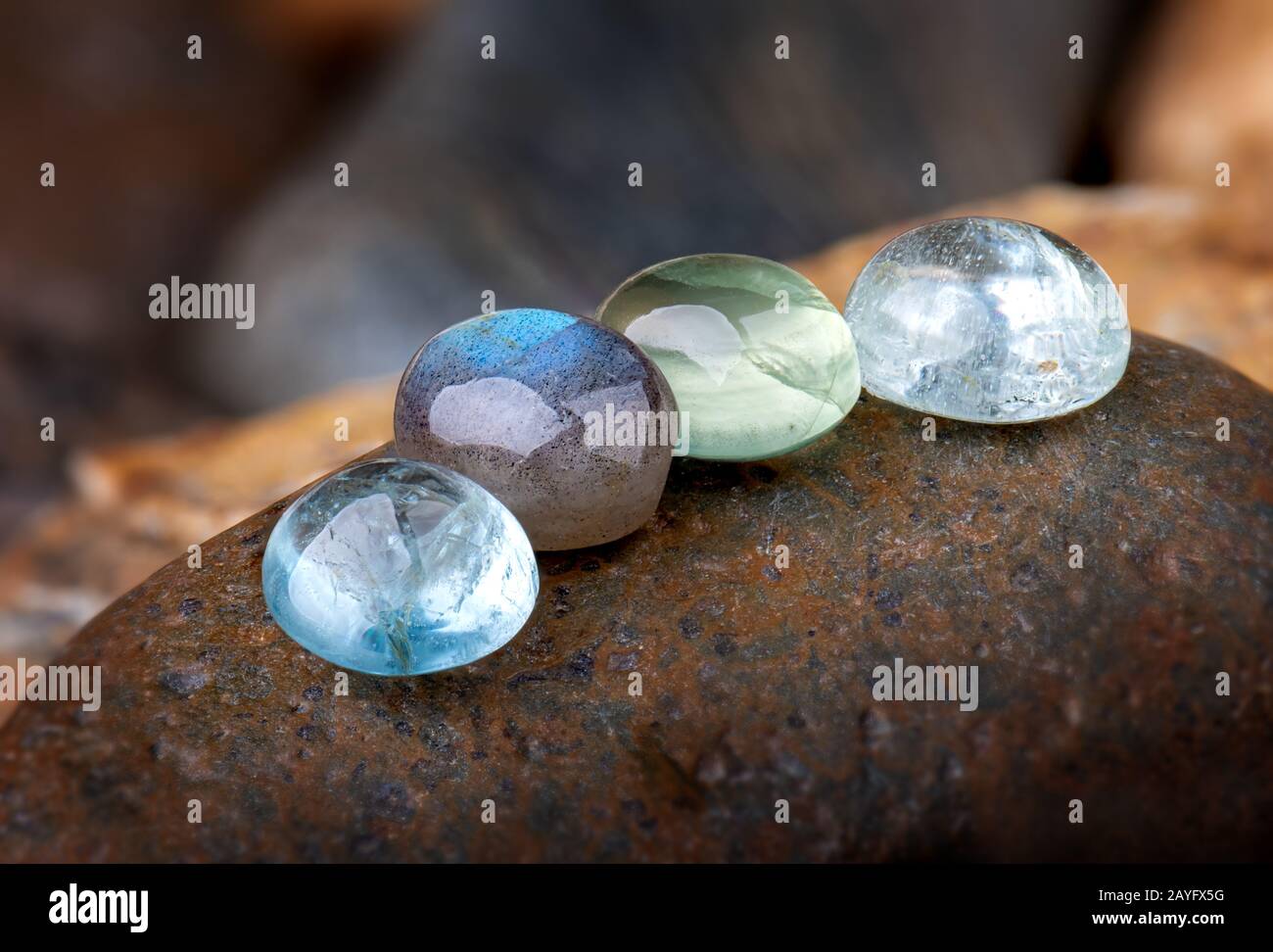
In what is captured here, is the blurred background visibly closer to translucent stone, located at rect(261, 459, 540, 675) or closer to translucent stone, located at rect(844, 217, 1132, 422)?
translucent stone, located at rect(844, 217, 1132, 422)

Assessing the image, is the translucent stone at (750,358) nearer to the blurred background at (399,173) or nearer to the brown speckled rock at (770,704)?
the brown speckled rock at (770,704)

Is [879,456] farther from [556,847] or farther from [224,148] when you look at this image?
[224,148]

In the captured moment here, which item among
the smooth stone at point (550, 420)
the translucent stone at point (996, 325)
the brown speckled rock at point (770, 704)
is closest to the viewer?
the brown speckled rock at point (770, 704)

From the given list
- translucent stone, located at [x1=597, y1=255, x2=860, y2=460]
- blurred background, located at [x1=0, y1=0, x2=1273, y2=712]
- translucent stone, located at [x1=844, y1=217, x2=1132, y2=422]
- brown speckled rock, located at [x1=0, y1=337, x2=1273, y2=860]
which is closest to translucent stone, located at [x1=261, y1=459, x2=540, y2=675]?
brown speckled rock, located at [x1=0, y1=337, x2=1273, y2=860]

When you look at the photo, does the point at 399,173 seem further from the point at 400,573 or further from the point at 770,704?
the point at 770,704

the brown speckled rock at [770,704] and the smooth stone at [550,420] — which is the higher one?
the smooth stone at [550,420]

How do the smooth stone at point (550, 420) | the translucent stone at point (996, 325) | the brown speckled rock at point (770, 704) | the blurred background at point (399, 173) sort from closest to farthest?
the brown speckled rock at point (770, 704) → the smooth stone at point (550, 420) → the translucent stone at point (996, 325) → the blurred background at point (399, 173)

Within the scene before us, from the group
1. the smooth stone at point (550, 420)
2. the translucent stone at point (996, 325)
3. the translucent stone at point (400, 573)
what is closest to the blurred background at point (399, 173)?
the translucent stone at point (996, 325)
